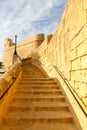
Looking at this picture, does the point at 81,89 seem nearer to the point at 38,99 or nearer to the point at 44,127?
the point at 44,127

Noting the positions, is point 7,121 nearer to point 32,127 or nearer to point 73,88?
point 32,127

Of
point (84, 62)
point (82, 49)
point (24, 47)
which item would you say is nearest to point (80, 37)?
point (82, 49)

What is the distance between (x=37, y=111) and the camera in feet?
11.8

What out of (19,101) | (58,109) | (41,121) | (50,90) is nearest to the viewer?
(41,121)

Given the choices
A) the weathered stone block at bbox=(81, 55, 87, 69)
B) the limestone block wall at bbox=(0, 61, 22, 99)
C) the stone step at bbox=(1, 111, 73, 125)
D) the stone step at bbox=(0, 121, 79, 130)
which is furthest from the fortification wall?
the stone step at bbox=(0, 121, 79, 130)

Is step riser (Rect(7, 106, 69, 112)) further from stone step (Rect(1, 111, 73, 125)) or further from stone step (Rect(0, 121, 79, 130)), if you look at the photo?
stone step (Rect(0, 121, 79, 130))

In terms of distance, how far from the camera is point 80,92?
11.0 feet

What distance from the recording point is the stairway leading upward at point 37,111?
3.06 meters

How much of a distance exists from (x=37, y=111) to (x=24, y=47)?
20.4 metres

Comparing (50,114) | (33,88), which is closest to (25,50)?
(33,88)

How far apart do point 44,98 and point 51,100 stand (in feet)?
0.58

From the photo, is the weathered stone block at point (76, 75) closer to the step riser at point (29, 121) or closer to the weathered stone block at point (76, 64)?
the weathered stone block at point (76, 64)

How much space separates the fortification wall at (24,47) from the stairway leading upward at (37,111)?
46.0 feet

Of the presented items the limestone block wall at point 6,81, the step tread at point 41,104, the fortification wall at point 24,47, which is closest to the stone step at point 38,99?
the step tread at point 41,104
